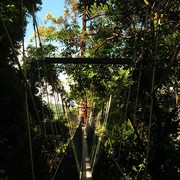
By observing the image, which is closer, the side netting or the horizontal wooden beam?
the side netting

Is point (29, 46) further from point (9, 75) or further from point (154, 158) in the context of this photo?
point (154, 158)

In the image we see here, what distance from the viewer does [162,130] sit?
4398 mm

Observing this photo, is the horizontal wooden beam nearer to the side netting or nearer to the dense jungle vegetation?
the dense jungle vegetation

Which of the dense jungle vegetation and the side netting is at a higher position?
the dense jungle vegetation

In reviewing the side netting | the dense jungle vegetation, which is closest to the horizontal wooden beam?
the dense jungle vegetation

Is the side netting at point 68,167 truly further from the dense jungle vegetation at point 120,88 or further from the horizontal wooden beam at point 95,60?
the horizontal wooden beam at point 95,60

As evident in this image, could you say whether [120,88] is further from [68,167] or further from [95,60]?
[68,167]

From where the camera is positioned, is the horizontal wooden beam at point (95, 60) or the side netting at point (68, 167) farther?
the horizontal wooden beam at point (95, 60)

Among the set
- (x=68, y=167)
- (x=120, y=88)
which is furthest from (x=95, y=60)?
(x=68, y=167)

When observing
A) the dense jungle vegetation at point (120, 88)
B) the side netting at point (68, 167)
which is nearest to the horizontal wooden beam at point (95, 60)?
the dense jungle vegetation at point (120, 88)

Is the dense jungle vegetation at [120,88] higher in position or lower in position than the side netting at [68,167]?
higher

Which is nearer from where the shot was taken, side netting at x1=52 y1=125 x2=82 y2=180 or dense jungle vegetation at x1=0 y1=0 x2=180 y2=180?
side netting at x1=52 y1=125 x2=82 y2=180

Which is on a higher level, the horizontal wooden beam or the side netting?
the horizontal wooden beam

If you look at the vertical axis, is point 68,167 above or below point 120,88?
below
